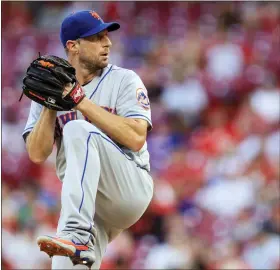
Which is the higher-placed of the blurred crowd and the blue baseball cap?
the blue baseball cap

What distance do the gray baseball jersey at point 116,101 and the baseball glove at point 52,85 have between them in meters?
0.26

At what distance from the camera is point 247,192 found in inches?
272

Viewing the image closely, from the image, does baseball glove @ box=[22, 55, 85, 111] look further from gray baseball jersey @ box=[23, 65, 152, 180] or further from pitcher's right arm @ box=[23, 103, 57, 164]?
gray baseball jersey @ box=[23, 65, 152, 180]

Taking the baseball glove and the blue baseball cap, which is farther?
the blue baseball cap

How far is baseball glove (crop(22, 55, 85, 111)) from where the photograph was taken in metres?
3.33

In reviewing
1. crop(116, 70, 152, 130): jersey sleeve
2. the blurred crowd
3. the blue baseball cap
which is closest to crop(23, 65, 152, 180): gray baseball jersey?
crop(116, 70, 152, 130): jersey sleeve

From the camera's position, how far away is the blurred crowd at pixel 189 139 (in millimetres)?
6656

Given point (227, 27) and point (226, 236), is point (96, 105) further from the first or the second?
point (227, 27)

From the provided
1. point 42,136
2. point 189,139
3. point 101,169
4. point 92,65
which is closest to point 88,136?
point 101,169

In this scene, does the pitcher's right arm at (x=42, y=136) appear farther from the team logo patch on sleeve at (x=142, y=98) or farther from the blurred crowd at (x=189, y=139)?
the blurred crowd at (x=189, y=139)

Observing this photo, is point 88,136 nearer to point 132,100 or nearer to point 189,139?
point 132,100

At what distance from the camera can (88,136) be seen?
330 cm

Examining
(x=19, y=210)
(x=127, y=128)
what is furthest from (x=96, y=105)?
(x=19, y=210)

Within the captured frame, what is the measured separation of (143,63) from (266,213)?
3188mm
